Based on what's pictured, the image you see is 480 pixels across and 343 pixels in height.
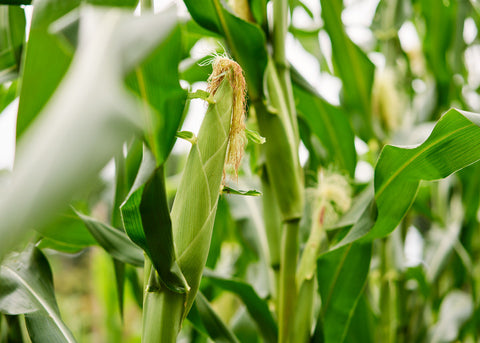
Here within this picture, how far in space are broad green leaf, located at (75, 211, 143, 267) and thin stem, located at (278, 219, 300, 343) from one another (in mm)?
150

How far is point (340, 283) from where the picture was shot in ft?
1.56

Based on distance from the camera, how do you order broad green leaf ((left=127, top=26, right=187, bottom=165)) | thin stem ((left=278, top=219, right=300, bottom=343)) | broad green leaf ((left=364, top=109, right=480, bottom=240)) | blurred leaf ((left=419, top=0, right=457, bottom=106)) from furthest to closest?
blurred leaf ((left=419, top=0, right=457, bottom=106)), thin stem ((left=278, top=219, right=300, bottom=343)), broad green leaf ((left=364, top=109, right=480, bottom=240)), broad green leaf ((left=127, top=26, right=187, bottom=165))

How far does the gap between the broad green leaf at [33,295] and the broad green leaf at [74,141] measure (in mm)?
290

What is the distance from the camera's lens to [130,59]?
0.54 ft

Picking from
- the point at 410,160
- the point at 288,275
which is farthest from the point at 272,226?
the point at 410,160

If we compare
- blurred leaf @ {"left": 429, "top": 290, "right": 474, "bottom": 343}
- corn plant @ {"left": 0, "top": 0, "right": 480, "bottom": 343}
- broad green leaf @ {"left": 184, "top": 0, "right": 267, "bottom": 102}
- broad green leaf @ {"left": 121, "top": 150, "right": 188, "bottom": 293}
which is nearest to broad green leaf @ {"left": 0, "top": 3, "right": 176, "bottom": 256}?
corn plant @ {"left": 0, "top": 0, "right": 480, "bottom": 343}

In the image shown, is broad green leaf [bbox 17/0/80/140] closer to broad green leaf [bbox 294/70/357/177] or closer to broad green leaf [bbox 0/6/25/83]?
broad green leaf [bbox 0/6/25/83]

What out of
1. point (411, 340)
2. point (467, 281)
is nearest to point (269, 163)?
point (411, 340)

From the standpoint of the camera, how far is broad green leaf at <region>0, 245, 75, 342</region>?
0.38m

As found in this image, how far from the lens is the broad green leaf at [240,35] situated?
42 cm

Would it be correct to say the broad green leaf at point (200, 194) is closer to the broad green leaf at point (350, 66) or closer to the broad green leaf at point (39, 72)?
the broad green leaf at point (39, 72)

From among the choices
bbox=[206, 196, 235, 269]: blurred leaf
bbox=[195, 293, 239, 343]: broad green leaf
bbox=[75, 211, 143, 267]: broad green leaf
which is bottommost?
bbox=[206, 196, 235, 269]: blurred leaf

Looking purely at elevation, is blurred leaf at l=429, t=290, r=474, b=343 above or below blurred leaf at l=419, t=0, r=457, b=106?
below

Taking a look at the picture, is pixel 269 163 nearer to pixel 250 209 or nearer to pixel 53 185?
pixel 250 209
